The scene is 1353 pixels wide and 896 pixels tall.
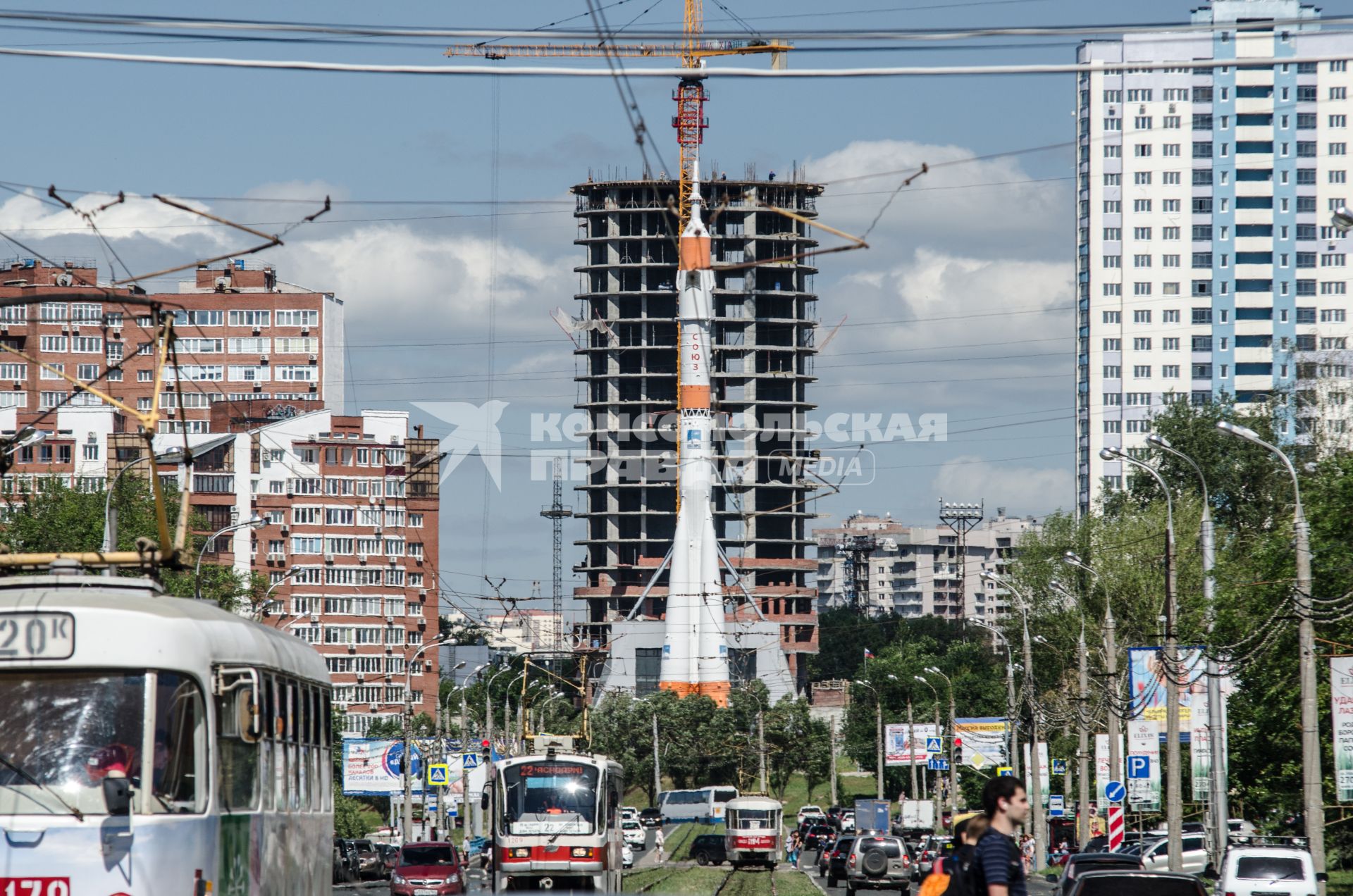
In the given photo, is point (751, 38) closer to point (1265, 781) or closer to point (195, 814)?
point (195, 814)

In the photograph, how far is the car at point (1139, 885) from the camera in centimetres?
1972

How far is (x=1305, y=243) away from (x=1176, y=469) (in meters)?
59.5

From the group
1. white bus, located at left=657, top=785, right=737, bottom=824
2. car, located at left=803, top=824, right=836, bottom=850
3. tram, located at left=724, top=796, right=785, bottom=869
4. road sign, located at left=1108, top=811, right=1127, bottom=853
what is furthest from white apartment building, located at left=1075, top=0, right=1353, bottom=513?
road sign, located at left=1108, top=811, right=1127, bottom=853

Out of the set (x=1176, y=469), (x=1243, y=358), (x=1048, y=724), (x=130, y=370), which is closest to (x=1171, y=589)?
(x=1048, y=724)

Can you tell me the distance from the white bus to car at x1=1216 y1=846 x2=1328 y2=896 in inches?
3064

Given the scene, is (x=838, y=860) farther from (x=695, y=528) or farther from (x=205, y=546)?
(x=695, y=528)

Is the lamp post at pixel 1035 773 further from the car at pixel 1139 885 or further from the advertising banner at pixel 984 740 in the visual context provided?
the car at pixel 1139 885

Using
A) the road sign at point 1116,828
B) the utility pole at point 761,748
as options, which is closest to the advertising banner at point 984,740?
the road sign at point 1116,828

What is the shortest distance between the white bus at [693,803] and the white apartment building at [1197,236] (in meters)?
56.7

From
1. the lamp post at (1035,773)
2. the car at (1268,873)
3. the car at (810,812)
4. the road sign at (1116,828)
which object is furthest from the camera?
the car at (810,812)

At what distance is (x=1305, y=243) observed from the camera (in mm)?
155375

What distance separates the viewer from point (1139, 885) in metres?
19.9

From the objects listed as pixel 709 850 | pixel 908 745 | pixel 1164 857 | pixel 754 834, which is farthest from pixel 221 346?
pixel 1164 857

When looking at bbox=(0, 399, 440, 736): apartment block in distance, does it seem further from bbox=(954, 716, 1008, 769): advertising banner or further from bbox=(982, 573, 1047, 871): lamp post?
bbox=(982, 573, 1047, 871): lamp post
